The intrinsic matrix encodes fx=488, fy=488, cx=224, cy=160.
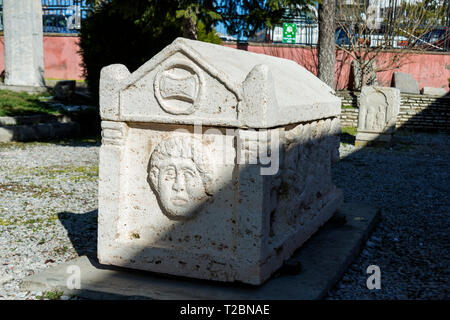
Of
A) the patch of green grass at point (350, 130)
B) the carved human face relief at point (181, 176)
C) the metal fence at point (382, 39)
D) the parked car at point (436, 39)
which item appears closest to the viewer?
the carved human face relief at point (181, 176)

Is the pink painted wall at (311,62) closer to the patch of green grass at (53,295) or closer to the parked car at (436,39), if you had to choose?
the parked car at (436,39)

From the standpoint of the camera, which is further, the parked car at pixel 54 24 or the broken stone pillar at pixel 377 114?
the parked car at pixel 54 24

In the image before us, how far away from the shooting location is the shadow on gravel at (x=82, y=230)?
366 cm

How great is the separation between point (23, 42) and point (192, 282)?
1168cm

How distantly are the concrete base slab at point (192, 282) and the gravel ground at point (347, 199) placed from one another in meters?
0.11

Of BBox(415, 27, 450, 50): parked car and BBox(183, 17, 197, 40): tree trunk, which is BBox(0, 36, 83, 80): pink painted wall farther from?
BBox(415, 27, 450, 50): parked car

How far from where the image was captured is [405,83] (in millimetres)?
13625

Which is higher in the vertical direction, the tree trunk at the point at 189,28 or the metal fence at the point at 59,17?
the metal fence at the point at 59,17

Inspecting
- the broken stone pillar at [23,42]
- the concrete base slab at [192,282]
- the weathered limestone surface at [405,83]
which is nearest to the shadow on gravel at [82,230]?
the concrete base slab at [192,282]

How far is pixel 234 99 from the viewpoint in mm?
2633

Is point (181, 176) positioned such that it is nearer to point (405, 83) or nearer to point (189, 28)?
point (189, 28)

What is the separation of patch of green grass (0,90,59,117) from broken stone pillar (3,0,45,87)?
48.3 inches

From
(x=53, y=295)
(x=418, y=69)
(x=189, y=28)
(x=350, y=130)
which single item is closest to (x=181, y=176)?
(x=53, y=295)
